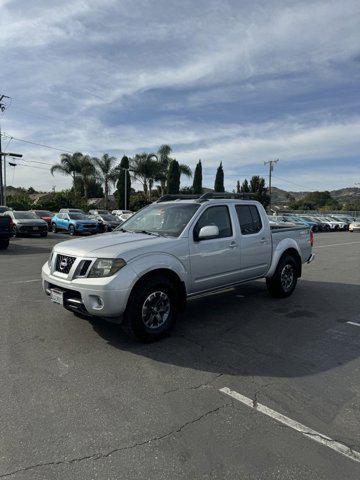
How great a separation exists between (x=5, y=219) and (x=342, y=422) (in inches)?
569

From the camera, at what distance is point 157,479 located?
94.1 inches

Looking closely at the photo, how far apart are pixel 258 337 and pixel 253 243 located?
6.01 ft

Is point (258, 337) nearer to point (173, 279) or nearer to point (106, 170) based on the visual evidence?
point (173, 279)

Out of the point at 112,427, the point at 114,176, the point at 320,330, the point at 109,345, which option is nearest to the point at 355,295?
the point at 320,330

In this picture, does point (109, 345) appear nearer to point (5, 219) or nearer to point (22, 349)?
point (22, 349)

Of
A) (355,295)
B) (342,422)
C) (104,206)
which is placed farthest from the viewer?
(104,206)

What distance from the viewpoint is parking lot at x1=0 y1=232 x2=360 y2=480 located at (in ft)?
8.38

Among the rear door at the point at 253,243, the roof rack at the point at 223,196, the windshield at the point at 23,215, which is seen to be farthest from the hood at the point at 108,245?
the windshield at the point at 23,215

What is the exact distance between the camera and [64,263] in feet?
15.8

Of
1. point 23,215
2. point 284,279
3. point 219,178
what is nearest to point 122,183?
point 219,178

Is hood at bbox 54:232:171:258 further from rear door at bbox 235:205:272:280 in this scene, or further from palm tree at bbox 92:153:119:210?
palm tree at bbox 92:153:119:210

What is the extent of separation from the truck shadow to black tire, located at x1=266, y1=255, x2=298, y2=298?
6.4 inches

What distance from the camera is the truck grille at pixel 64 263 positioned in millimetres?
4715

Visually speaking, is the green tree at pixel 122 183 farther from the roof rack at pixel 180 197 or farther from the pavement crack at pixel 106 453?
the pavement crack at pixel 106 453
